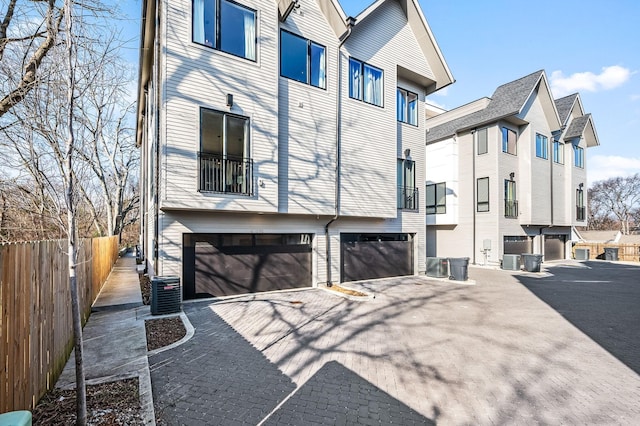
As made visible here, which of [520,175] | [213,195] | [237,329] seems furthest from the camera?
[520,175]

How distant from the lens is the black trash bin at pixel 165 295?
24.5ft

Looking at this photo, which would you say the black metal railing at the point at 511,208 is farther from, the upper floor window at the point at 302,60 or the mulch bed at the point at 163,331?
the mulch bed at the point at 163,331

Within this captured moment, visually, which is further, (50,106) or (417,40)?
(417,40)

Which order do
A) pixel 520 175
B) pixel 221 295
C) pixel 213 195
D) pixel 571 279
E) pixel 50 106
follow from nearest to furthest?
pixel 50 106
pixel 213 195
pixel 221 295
pixel 571 279
pixel 520 175

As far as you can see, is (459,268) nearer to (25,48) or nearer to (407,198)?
(407,198)

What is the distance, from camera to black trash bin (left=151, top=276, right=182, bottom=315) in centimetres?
747

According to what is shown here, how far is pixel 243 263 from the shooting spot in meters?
9.88

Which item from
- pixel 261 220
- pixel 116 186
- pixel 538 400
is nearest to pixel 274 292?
pixel 261 220

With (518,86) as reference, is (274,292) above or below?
below

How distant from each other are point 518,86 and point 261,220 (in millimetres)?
18720

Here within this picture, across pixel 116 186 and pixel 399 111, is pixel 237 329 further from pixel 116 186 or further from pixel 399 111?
pixel 116 186

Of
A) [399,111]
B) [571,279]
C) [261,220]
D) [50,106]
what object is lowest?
[571,279]

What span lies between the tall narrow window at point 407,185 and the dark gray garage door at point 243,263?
201 inches

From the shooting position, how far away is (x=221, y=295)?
31.1 ft
